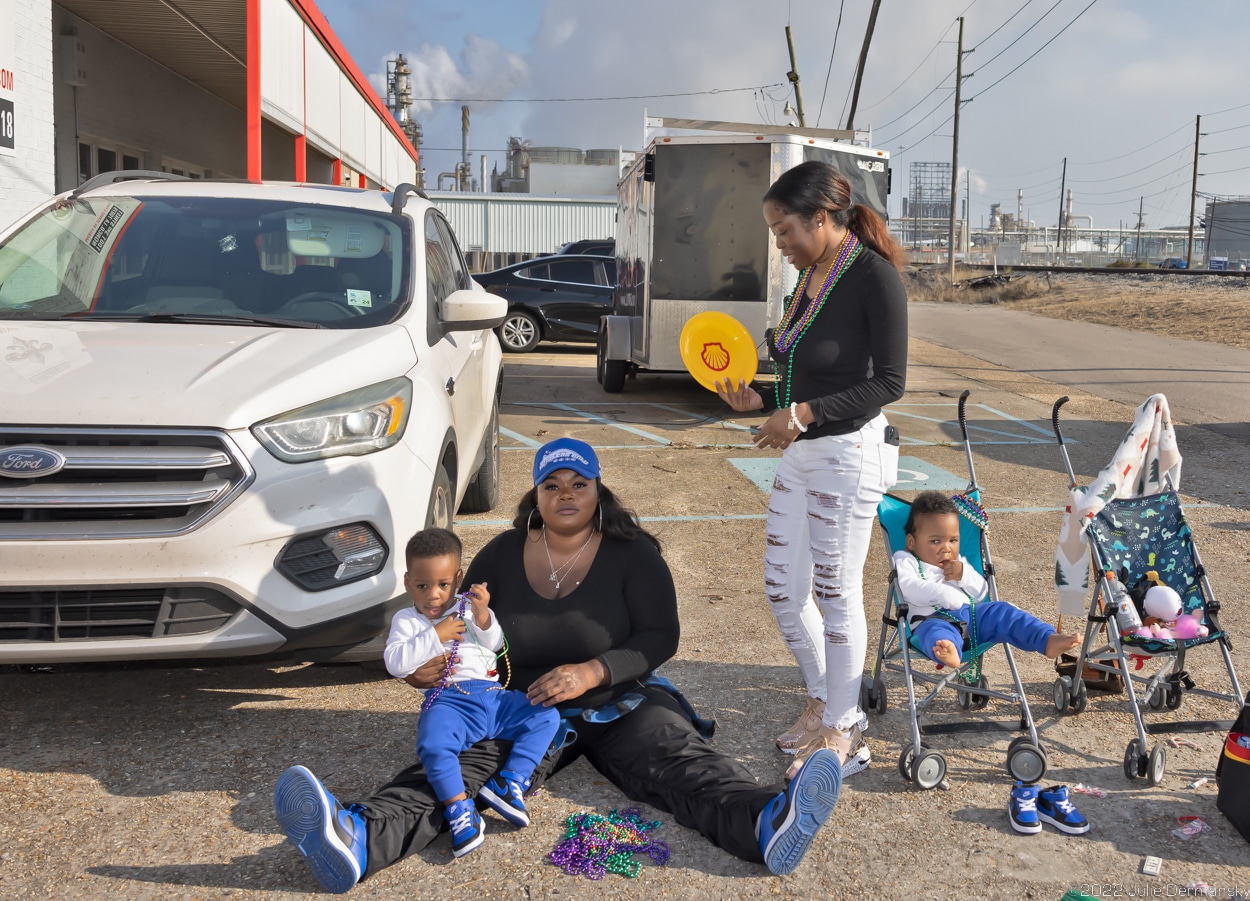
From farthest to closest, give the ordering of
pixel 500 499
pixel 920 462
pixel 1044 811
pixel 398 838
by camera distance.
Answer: pixel 920 462 → pixel 500 499 → pixel 1044 811 → pixel 398 838

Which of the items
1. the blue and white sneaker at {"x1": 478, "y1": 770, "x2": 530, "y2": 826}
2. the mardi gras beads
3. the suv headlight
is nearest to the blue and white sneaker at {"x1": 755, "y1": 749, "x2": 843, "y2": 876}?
the mardi gras beads

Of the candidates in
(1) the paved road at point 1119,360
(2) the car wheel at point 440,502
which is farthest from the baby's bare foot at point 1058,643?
(1) the paved road at point 1119,360

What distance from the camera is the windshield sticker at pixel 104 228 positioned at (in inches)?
181

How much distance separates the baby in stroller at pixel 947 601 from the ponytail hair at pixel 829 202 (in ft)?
Answer: 3.23

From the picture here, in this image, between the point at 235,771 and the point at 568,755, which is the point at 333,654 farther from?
the point at 568,755

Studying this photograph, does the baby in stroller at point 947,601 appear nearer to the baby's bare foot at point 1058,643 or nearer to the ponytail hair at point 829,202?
the baby's bare foot at point 1058,643

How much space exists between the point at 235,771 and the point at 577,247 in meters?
17.1

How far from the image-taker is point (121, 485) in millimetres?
3227

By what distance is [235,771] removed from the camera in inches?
136

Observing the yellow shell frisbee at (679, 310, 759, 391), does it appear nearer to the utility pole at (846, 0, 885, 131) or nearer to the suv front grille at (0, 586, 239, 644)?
the suv front grille at (0, 586, 239, 644)

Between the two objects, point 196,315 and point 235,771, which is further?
point 196,315

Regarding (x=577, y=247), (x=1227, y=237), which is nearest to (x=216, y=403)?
(x=577, y=247)

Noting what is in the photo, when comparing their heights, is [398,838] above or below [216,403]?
below

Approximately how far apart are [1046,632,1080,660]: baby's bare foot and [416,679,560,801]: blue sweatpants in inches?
65.5
